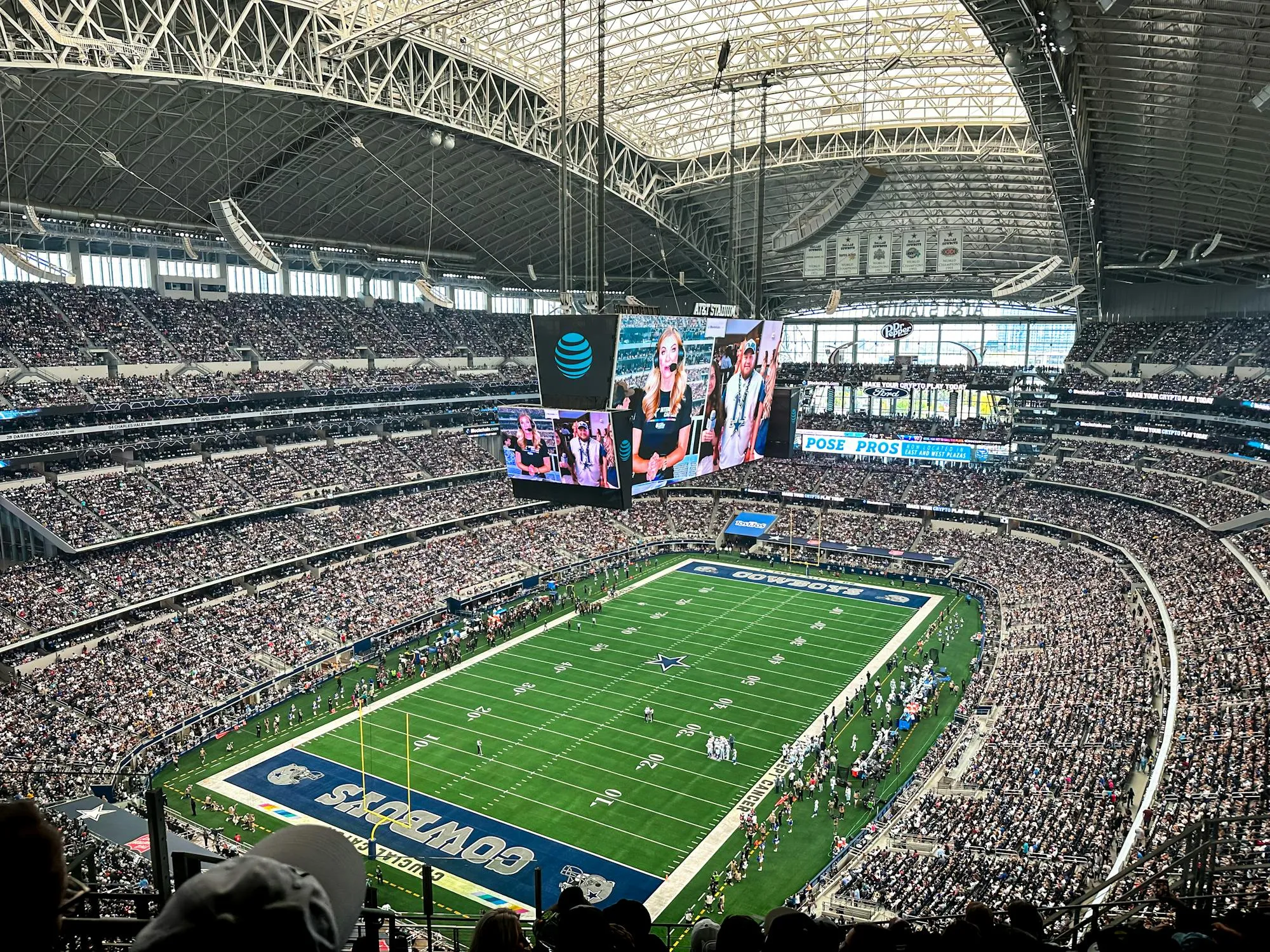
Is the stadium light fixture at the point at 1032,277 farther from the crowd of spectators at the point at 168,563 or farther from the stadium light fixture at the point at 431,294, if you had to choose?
A: the crowd of spectators at the point at 168,563

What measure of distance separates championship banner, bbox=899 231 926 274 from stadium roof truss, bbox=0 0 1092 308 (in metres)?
4.17

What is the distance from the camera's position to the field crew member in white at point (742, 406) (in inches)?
1120

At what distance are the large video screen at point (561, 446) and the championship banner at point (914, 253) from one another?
24671 millimetres

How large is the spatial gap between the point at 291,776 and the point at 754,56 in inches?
1275

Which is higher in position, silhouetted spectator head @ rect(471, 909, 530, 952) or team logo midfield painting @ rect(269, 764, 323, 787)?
silhouetted spectator head @ rect(471, 909, 530, 952)

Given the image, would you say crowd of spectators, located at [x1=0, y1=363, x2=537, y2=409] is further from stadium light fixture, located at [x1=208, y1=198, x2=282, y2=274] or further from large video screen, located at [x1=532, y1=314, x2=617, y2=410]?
large video screen, located at [x1=532, y1=314, x2=617, y2=410]

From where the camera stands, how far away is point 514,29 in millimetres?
37500

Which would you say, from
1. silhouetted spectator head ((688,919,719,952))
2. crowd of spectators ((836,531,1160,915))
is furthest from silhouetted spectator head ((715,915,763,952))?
crowd of spectators ((836,531,1160,915))

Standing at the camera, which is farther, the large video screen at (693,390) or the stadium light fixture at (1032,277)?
the stadium light fixture at (1032,277)

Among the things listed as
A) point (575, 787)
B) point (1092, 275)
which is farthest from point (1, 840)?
point (1092, 275)

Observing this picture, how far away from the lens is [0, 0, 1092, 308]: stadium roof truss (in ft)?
91.9

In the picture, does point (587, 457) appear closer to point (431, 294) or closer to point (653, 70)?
point (431, 294)

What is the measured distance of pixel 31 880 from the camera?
196cm

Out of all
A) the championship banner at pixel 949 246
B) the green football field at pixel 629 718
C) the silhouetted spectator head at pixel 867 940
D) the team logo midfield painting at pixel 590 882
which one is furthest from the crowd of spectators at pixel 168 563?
the silhouetted spectator head at pixel 867 940
